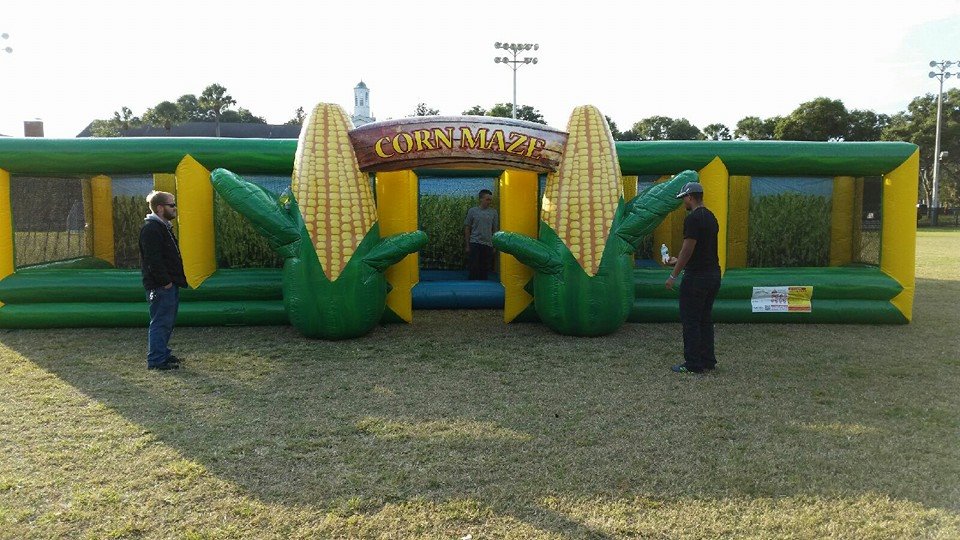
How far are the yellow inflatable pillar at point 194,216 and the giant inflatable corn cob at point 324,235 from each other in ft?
2.73

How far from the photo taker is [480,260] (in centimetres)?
814

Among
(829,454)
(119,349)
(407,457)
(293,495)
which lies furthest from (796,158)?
(119,349)

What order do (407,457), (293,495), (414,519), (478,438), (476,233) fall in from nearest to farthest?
(414,519)
(293,495)
(407,457)
(478,438)
(476,233)

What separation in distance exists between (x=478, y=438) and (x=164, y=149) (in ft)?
15.9

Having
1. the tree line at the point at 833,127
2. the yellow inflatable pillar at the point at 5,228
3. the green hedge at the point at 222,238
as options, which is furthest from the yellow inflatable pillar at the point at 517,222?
the tree line at the point at 833,127

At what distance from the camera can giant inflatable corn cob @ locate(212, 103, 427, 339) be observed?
19.5 ft

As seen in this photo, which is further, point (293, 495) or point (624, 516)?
point (293, 495)

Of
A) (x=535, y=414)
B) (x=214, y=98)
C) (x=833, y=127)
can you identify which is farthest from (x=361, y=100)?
(x=535, y=414)

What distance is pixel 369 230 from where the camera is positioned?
6219 millimetres

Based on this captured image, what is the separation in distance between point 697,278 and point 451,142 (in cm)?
250

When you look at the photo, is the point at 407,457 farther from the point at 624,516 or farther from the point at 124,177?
the point at 124,177

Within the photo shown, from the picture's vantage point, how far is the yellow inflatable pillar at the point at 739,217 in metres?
7.25

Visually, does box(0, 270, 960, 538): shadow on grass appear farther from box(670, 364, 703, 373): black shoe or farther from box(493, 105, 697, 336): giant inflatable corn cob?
box(493, 105, 697, 336): giant inflatable corn cob

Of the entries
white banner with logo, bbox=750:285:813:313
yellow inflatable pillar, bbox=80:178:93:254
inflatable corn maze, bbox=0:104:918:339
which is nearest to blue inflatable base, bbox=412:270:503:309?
inflatable corn maze, bbox=0:104:918:339
